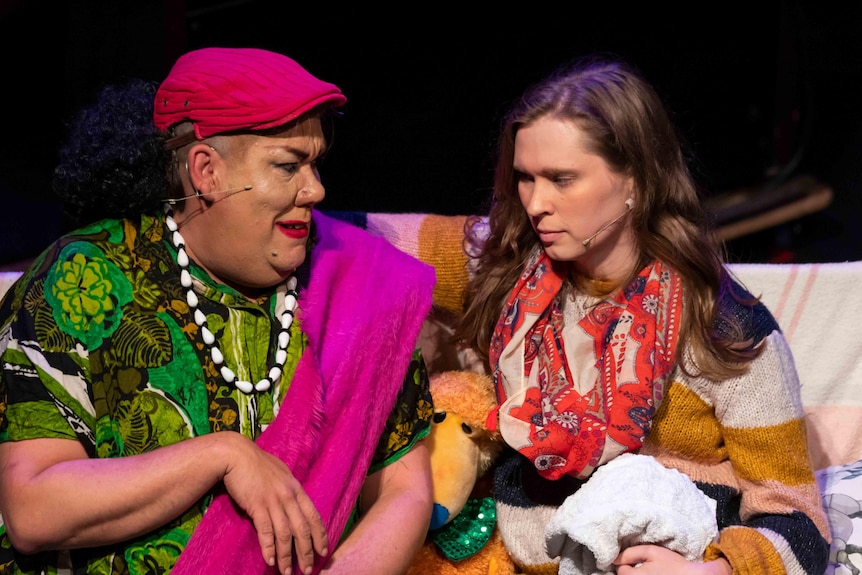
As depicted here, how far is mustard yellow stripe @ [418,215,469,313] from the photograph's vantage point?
2430mm

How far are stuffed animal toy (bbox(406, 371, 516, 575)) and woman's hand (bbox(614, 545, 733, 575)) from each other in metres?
0.40

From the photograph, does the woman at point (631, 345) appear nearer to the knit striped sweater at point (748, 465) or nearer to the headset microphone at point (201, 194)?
the knit striped sweater at point (748, 465)

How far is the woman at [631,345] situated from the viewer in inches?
80.9

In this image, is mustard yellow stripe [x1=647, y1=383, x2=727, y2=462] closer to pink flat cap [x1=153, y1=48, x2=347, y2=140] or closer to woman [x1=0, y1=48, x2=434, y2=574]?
woman [x1=0, y1=48, x2=434, y2=574]

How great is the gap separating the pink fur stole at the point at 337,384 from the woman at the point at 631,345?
0.83ft

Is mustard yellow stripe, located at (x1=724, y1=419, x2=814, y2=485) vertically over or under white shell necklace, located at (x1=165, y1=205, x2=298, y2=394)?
under

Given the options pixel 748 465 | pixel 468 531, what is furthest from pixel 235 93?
pixel 748 465

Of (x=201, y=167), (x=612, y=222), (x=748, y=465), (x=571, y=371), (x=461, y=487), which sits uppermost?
(x=201, y=167)

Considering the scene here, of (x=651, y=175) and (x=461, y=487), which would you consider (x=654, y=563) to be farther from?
(x=651, y=175)

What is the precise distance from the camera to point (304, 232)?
1960 mm

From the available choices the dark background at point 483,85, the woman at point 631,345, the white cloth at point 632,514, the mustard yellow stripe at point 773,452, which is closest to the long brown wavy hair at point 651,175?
the woman at point 631,345

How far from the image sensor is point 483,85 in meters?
3.77

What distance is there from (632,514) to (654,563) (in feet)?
0.43

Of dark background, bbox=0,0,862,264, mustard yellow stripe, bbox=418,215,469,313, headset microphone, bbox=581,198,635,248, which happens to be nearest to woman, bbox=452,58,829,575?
headset microphone, bbox=581,198,635,248
